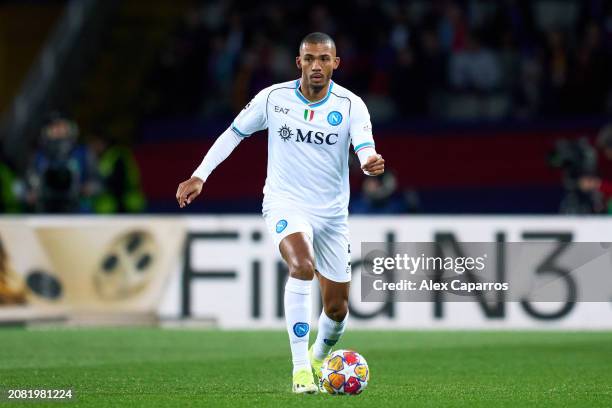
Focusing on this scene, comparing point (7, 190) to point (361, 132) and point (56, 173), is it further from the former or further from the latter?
point (361, 132)

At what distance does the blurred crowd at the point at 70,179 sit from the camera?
51.1 feet

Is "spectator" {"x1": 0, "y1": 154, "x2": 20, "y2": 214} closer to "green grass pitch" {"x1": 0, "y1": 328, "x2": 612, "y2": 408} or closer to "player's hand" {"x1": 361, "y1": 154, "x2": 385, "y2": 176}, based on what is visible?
"green grass pitch" {"x1": 0, "y1": 328, "x2": 612, "y2": 408}

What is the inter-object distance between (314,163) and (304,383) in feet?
4.41

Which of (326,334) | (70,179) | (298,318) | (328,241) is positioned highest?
(70,179)

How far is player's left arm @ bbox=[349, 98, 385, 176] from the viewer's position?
8023 mm

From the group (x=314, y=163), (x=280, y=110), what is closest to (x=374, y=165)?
(x=314, y=163)

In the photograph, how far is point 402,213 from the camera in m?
16.4

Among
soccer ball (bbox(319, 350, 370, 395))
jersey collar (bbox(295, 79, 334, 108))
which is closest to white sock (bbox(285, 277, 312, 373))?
soccer ball (bbox(319, 350, 370, 395))

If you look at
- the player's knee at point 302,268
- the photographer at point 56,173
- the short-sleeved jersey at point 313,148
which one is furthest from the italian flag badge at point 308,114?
the photographer at point 56,173

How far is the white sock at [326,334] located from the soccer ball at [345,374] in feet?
1.70

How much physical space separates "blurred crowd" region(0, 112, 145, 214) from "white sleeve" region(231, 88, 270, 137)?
6.93 m

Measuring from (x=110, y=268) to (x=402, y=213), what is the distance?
11.7ft

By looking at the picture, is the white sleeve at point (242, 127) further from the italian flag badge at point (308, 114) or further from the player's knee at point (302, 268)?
the player's knee at point (302, 268)

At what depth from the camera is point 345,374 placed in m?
8.16
